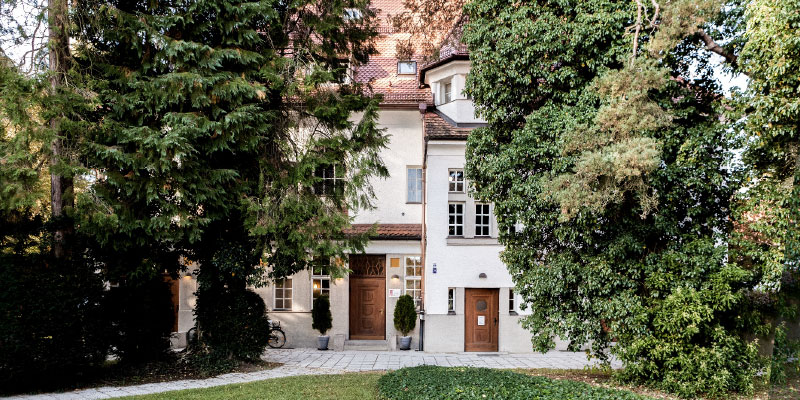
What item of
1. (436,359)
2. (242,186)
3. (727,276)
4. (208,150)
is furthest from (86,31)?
(727,276)

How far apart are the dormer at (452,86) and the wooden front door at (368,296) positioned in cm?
576

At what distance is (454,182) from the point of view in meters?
16.4

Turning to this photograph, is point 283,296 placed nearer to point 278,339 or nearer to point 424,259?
point 278,339

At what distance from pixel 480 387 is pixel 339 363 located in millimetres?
6490

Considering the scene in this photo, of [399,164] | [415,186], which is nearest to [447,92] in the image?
[399,164]

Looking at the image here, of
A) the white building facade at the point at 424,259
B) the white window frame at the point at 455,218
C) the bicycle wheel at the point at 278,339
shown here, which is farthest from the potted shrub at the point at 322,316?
the white window frame at the point at 455,218

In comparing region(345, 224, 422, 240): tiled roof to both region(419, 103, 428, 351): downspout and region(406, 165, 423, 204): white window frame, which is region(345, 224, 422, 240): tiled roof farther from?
region(406, 165, 423, 204): white window frame

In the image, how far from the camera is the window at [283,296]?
17.3 metres

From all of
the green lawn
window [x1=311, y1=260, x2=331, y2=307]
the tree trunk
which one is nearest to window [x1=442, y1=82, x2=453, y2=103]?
window [x1=311, y1=260, x2=331, y2=307]

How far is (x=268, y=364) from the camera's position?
12.9m

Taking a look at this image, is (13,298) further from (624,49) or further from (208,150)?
(624,49)

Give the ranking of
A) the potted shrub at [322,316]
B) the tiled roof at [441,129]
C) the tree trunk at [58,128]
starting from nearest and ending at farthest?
the tree trunk at [58,128] → the tiled roof at [441,129] → the potted shrub at [322,316]

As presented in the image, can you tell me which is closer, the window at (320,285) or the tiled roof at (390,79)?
the window at (320,285)

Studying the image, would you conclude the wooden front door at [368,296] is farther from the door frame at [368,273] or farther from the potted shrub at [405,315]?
the potted shrub at [405,315]
